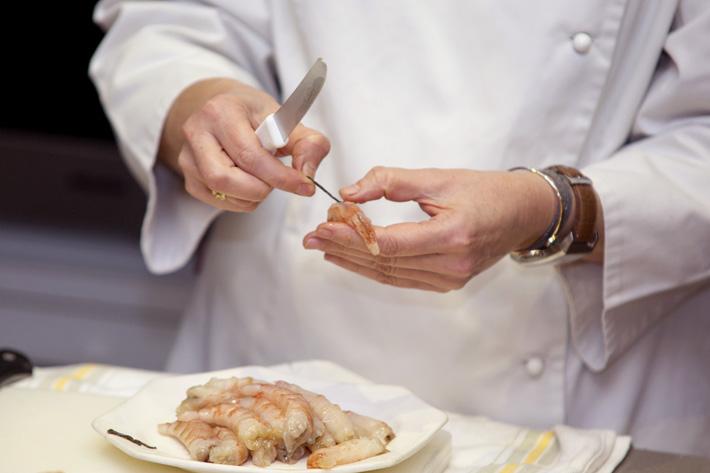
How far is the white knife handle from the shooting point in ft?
3.22

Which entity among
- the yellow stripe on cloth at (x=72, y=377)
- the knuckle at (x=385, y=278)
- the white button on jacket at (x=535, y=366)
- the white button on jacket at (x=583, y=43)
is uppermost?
the white button on jacket at (x=583, y=43)

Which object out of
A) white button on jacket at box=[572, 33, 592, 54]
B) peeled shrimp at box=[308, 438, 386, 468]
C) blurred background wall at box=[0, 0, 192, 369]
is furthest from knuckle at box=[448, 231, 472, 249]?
blurred background wall at box=[0, 0, 192, 369]

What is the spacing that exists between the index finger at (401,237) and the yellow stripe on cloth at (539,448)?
0.69ft

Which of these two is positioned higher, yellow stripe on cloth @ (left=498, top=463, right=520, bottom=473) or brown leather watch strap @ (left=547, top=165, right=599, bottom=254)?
brown leather watch strap @ (left=547, top=165, right=599, bottom=254)

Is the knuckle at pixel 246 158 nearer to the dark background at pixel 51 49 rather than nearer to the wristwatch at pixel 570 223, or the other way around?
the wristwatch at pixel 570 223

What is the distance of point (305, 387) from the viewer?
100cm

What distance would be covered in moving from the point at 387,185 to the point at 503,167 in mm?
262

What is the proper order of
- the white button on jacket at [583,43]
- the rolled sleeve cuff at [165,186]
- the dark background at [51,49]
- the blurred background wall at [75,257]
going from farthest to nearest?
the blurred background wall at [75,257] → the dark background at [51,49] → the rolled sleeve cuff at [165,186] → the white button on jacket at [583,43]

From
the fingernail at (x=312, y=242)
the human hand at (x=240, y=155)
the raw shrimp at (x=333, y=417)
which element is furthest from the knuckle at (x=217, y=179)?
the raw shrimp at (x=333, y=417)

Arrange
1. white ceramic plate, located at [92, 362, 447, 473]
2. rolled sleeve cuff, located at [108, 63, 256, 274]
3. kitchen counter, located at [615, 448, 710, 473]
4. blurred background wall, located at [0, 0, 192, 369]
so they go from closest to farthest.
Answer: white ceramic plate, located at [92, 362, 447, 473]
kitchen counter, located at [615, 448, 710, 473]
rolled sleeve cuff, located at [108, 63, 256, 274]
blurred background wall, located at [0, 0, 192, 369]

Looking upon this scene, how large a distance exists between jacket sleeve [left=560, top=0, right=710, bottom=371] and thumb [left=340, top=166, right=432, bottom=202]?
242 millimetres

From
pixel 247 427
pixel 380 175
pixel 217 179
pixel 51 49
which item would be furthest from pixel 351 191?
pixel 51 49

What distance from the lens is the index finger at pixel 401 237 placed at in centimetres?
93

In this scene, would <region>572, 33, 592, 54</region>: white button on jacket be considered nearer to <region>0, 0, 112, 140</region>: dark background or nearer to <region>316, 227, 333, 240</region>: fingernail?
<region>316, 227, 333, 240</region>: fingernail
